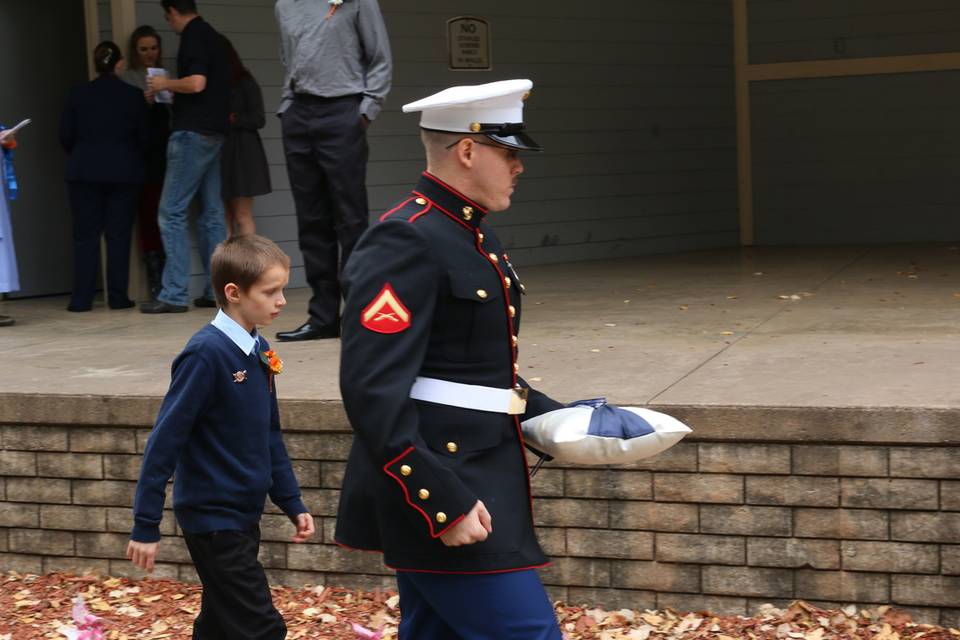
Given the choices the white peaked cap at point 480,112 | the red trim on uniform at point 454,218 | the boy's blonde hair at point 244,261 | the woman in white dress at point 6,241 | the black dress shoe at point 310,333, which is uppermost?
the white peaked cap at point 480,112

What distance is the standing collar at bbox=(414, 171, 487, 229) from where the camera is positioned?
10.6 ft

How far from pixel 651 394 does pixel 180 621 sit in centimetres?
205

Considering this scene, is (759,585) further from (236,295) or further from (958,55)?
(958,55)

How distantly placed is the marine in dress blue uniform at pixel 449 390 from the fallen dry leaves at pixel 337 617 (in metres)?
1.86

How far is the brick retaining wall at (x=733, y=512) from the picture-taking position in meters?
4.80

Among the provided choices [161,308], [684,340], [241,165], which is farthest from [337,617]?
[241,165]

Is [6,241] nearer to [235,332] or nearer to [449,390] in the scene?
[235,332]

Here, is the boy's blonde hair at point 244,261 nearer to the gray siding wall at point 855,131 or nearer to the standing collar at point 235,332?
the standing collar at point 235,332

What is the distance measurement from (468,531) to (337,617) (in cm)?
267

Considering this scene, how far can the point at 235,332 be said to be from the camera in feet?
13.3

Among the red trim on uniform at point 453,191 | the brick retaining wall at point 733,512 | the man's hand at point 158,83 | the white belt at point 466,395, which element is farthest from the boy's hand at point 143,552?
the man's hand at point 158,83

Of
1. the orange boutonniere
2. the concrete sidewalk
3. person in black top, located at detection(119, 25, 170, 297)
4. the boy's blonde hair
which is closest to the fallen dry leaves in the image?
the concrete sidewalk

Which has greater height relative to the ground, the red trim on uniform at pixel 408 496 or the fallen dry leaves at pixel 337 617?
the red trim on uniform at pixel 408 496

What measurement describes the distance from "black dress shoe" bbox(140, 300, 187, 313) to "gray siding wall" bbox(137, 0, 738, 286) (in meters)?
1.40
